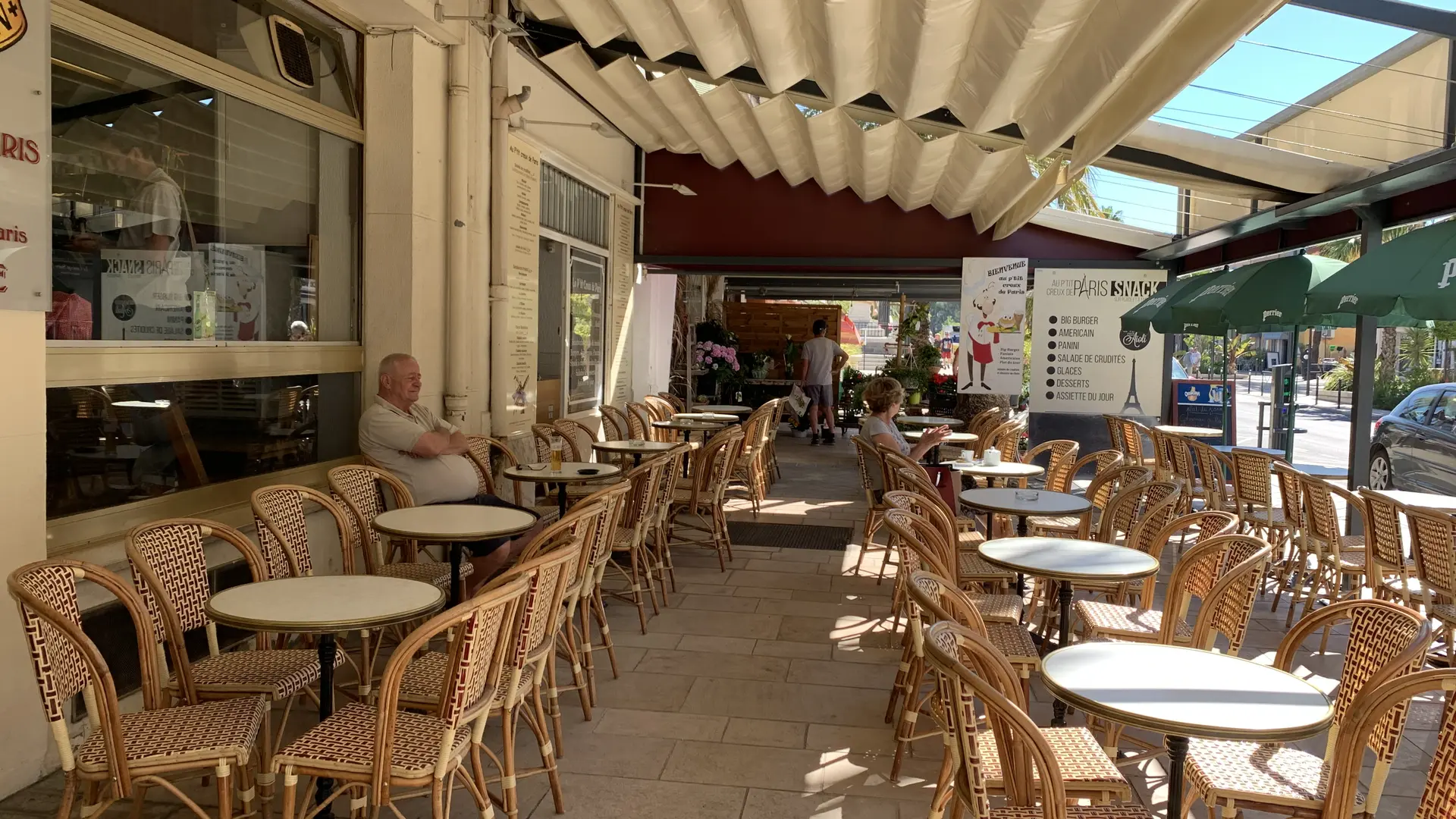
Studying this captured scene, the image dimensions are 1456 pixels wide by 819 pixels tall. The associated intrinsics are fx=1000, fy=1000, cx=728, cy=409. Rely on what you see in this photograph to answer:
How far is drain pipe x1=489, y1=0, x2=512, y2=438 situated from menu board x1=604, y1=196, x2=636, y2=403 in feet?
10.5

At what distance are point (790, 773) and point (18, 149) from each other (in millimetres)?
2982

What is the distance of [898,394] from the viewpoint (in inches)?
233

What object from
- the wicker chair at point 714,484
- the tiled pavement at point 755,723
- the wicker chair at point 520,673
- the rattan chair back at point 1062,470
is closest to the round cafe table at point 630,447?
the wicker chair at point 714,484

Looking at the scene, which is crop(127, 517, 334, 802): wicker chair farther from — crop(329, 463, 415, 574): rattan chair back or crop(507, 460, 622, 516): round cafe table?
crop(507, 460, 622, 516): round cafe table

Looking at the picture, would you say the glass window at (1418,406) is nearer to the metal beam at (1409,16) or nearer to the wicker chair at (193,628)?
the metal beam at (1409,16)

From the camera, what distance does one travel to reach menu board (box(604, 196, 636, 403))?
9.45 metres

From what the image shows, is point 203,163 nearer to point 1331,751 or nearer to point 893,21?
point 893,21

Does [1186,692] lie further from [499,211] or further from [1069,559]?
[499,211]

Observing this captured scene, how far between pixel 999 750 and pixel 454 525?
2.28m

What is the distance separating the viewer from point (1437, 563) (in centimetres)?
399

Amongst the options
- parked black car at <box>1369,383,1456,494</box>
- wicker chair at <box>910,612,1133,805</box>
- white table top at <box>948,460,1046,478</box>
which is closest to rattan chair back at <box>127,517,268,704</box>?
wicker chair at <box>910,612,1133,805</box>

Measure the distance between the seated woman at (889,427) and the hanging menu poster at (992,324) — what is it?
3.94 meters

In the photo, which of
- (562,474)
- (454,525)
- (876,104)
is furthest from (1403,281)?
(454,525)

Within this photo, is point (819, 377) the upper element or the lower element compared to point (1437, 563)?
upper
